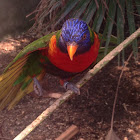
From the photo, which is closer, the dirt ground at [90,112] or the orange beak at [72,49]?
the orange beak at [72,49]

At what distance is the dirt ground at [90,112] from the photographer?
1.88 metres

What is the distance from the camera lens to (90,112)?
6.88 ft

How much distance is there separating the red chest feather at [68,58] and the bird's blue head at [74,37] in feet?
0.29

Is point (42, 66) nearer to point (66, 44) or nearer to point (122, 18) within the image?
point (66, 44)

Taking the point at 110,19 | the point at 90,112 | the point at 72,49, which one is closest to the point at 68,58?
the point at 72,49

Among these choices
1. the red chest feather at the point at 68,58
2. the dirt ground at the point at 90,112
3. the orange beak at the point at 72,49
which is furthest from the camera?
the dirt ground at the point at 90,112

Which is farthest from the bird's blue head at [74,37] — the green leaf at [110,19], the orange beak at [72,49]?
the green leaf at [110,19]

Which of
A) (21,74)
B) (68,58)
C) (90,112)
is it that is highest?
(68,58)

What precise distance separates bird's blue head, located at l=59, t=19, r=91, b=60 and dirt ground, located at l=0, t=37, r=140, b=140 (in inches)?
36.9

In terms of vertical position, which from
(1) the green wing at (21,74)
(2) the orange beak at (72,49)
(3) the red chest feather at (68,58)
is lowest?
Result: (1) the green wing at (21,74)

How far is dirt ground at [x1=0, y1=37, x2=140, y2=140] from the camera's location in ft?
6.18

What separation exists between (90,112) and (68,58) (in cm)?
90

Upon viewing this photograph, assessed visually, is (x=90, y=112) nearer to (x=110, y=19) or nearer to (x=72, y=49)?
(x=110, y=19)

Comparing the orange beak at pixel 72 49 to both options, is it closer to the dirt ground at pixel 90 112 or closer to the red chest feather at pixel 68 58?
Result: the red chest feather at pixel 68 58
